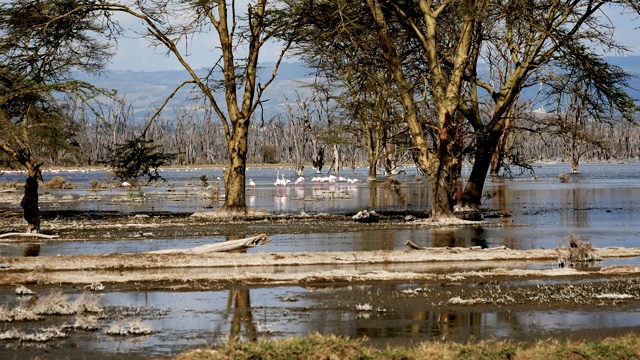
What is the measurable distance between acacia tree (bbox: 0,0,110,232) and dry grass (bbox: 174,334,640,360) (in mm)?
15280

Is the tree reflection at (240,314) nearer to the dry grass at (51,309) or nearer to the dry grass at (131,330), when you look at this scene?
the dry grass at (131,330)

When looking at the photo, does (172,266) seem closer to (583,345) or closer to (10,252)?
(10,252)

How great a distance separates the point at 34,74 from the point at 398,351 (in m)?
22.4

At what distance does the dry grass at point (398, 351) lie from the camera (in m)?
8.25

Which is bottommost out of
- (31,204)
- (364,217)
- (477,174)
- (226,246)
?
(226,246)

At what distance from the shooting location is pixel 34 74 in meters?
27.8

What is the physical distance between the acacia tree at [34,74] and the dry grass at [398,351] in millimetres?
15280

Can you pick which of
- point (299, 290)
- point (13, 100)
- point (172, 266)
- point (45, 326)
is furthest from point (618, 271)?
point (13, 100)

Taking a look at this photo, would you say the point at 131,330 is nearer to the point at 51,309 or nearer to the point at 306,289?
the point at 51,309

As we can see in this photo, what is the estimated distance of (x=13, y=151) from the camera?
22641 mm

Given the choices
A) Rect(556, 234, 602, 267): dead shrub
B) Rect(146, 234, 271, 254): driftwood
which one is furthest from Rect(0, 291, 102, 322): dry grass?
Rect(556, 234, 602, 267): dead shrub

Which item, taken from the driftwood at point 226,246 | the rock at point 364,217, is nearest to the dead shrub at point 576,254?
the driftwood at point 226,246

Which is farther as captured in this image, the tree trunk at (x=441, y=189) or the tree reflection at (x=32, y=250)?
the tree trunk at (x=441, y=189)

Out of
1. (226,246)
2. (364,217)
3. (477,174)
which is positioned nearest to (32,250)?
(226,246)
